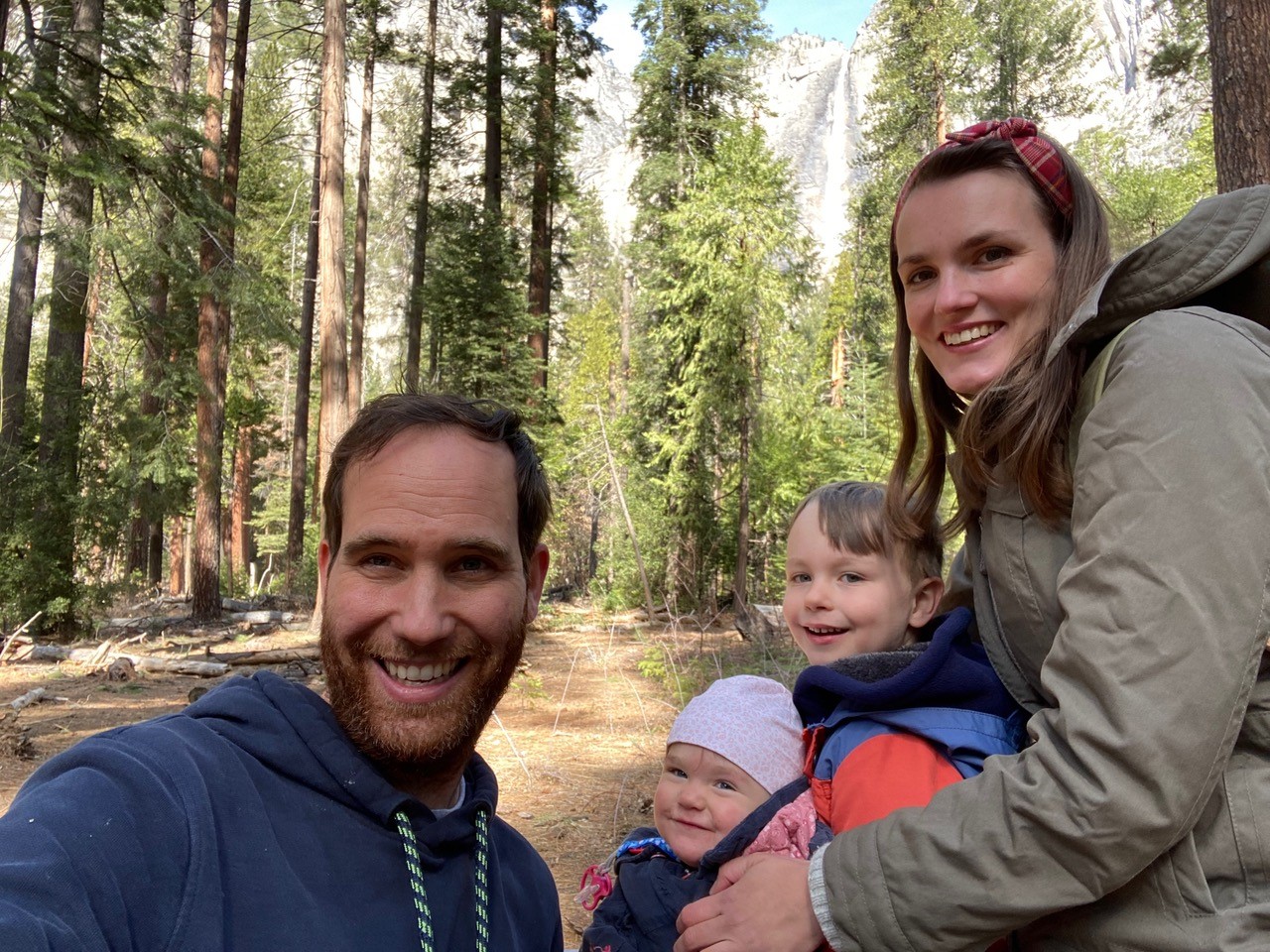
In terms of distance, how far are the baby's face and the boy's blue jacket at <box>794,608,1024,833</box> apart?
0.31 meters

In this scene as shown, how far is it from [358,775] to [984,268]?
5.08 ft

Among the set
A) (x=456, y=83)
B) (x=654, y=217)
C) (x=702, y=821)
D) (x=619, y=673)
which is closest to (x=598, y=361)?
(x=654, y=217)

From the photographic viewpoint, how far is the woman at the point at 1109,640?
1.32 meters

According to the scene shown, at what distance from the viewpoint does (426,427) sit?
2.11 meters

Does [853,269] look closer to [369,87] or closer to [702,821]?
[369,87]

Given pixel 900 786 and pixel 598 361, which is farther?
pixel 598 361

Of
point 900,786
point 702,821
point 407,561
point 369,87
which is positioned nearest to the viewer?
point 900,786

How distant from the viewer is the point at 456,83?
67.2 feet

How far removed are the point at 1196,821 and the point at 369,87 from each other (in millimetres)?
26841

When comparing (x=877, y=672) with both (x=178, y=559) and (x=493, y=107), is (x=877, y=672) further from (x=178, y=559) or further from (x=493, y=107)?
(x=178, y=559)

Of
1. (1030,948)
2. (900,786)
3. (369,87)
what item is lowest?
(1030,948)

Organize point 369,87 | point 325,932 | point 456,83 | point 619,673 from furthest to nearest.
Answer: point 369,87 < point 456,83 < point 619,673 < point 325,932

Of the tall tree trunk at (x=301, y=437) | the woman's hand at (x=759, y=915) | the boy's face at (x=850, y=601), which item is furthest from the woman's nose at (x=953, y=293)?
the tall tree trunk at (x=301, y=437)

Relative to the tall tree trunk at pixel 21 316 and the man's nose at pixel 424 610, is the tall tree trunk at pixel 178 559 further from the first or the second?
the man's nose at pixel 424 610
